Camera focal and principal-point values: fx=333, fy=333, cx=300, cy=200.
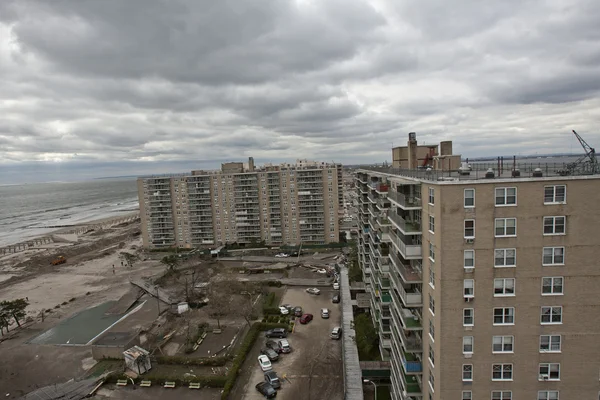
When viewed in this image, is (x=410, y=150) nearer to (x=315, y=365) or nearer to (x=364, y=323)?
(x=364, y=323)

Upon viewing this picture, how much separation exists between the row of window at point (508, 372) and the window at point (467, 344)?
0.73m

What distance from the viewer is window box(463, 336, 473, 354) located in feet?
53.8

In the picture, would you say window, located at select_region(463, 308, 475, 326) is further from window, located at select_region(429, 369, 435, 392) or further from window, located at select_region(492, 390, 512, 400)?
window, located at select_region(429, 369, 435, 392)

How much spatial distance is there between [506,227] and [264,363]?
94.3 feet

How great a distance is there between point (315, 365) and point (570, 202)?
29041 millimetres

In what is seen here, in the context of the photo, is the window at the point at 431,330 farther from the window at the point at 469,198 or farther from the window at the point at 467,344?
the window at the point at 469,198

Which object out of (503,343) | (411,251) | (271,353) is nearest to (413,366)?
(503,343)

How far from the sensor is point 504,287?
1588 cm

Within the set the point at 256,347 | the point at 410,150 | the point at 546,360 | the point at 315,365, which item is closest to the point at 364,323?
the point at 315,365

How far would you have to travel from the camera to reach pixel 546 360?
52.9 feet

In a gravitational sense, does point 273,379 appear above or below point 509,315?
below

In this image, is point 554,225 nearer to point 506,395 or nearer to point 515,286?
point 515,286

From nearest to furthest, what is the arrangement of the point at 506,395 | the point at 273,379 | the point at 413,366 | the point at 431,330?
the point at 506,395
the point at 431,330
the point at 413,366
the point at 273,379

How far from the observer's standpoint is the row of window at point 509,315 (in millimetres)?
15766
